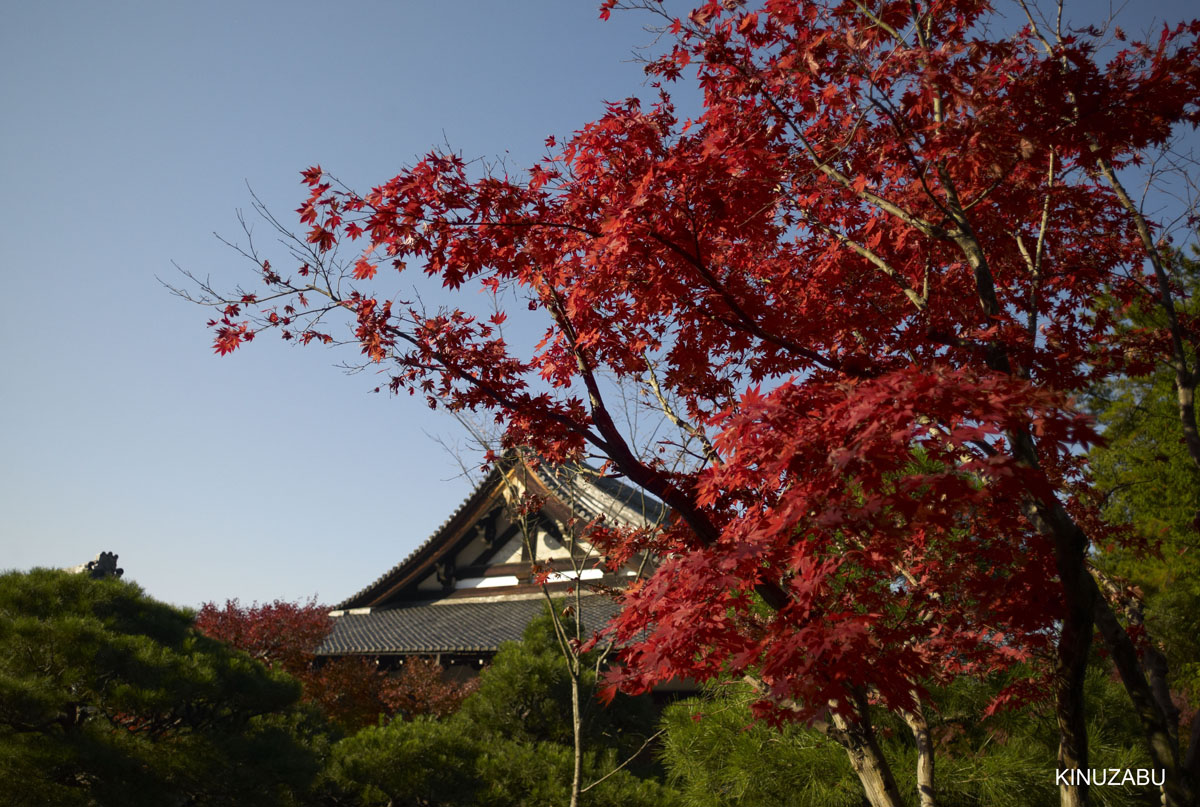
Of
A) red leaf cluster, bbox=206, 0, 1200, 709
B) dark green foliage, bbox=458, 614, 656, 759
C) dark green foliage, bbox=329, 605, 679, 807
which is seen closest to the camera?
red leaf cluster, bbox=206, 0, 1200, 709

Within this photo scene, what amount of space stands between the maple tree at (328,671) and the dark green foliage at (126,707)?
4224 mm

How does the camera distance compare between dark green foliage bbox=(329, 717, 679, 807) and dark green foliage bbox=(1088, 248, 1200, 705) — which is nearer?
dark green foliage bbox=(329, 717, 679, 807)

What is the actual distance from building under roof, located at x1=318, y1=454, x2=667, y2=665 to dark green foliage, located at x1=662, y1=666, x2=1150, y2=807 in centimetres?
392

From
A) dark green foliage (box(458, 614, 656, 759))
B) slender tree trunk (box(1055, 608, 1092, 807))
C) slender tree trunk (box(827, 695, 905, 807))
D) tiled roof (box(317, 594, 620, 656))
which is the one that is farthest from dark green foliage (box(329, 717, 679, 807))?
slender tree trunk (box(1055, 608, 1092, 807))

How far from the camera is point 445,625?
13.1 meters

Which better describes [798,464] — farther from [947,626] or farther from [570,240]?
[947,626]

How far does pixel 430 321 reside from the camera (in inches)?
151

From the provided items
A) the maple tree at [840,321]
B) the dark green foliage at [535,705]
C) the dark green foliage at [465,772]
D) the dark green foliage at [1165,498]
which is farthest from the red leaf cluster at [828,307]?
the dark green foliage at [1165,498]

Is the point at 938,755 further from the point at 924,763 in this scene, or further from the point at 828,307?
the point at 828,307

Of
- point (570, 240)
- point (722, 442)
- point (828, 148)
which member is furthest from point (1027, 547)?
point (570, 240)

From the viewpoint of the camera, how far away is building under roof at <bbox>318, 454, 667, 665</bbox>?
1195 centimetres

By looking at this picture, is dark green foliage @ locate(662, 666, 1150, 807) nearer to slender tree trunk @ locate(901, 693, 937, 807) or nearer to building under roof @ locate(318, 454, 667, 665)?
slender tree trunk @ locate(901, 693, 937, 807)

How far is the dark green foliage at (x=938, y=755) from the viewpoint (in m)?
5.71

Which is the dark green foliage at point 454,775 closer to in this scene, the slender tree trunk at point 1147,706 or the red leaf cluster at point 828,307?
the red leaf cluster at point 828,307
